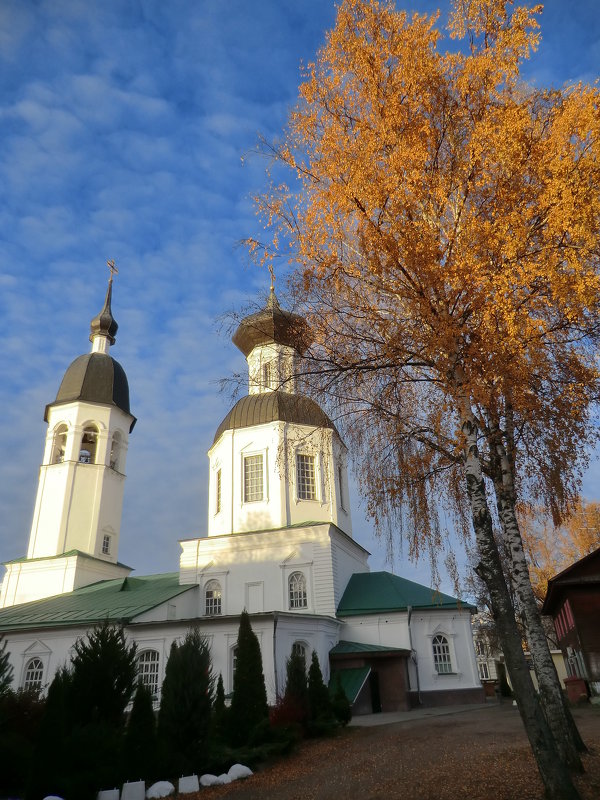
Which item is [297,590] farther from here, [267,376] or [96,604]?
[267,376]

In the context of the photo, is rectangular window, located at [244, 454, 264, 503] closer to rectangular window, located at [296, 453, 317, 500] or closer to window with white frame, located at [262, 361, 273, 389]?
rectangular window, located at [296, 453, 317, 500]

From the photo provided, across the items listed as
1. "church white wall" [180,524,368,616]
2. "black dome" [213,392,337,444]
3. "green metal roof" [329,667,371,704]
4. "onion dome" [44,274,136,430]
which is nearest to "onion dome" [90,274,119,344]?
"onion dome" [44,274,136,430]

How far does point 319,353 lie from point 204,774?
8.63m

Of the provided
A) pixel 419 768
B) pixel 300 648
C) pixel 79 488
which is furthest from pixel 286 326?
pixel 79 488

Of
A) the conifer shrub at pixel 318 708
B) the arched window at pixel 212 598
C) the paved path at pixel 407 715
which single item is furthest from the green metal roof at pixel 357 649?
the conifer shrub at pixel 318 708

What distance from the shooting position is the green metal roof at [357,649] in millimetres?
22609

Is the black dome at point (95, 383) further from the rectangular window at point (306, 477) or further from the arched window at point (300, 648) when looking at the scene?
the arched window at point (300, 648)

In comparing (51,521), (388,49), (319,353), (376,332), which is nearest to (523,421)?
(376,332)

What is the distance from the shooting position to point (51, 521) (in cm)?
2989

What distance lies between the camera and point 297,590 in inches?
967

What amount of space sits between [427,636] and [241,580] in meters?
7.97

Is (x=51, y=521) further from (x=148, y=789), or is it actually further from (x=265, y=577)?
(x=148, y=789)

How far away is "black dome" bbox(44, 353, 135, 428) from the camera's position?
31.9 metres

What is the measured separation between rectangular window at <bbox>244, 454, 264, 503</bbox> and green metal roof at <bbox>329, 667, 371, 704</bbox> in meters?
8.06
